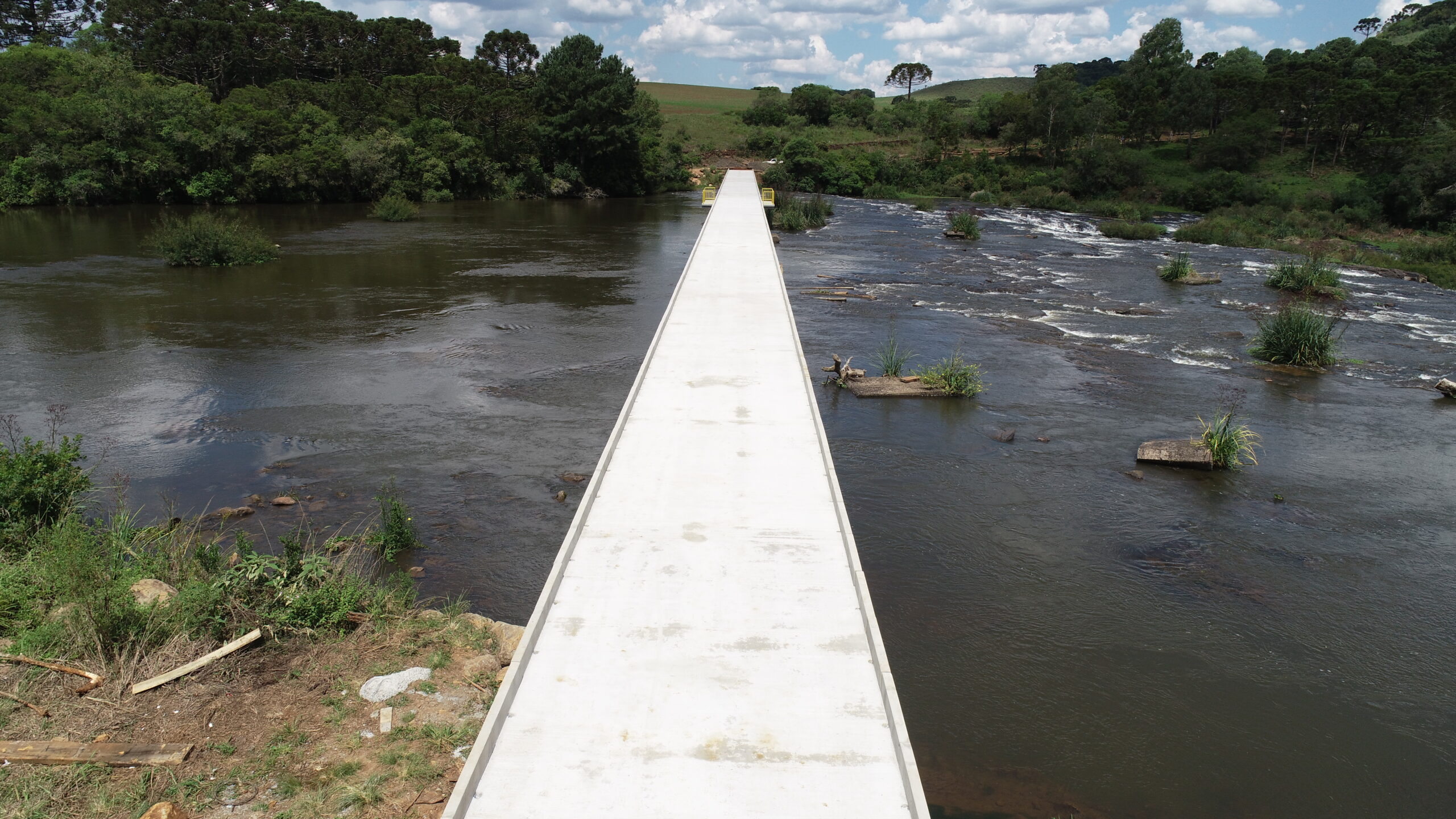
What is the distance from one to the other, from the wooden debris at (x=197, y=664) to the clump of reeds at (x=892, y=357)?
10.2m

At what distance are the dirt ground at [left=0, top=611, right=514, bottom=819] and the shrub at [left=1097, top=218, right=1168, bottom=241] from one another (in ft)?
109

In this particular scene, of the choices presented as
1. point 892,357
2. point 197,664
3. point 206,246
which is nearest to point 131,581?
point 197,664

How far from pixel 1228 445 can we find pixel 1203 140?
49.5 meters

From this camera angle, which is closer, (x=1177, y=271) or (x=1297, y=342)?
(x=1297, y=342)

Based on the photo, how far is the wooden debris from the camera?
17.6 feet

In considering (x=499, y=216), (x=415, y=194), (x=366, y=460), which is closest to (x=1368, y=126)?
(x=499, y=216)

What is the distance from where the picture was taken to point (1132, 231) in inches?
1320

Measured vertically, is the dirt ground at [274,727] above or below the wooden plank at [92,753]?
below

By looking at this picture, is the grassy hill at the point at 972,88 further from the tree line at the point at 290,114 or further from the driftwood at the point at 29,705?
the driftwood at the point at 29,705

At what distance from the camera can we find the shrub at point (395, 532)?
8.15 meters

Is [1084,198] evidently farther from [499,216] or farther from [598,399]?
[598,399]

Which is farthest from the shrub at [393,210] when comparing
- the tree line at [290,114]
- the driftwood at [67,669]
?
the driftwood at [67,669]

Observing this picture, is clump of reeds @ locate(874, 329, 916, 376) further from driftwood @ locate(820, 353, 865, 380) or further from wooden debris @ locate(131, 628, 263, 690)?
wooden debris @ locate(131, 628, 263, 690)

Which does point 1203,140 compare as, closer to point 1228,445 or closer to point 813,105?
point 813,105
